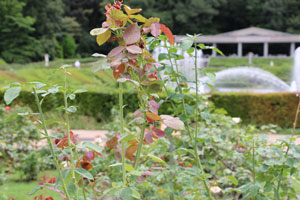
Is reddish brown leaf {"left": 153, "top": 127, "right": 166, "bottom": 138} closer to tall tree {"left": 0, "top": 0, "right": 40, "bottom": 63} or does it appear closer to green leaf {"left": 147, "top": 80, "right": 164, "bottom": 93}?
green leaf {"left": 147, "top": 80, "right": 164, "bottom": 93}

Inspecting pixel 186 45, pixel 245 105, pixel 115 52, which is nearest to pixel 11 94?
pixel 115 52

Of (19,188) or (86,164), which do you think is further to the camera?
(19,188)

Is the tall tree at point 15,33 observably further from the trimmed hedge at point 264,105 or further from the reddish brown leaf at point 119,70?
the reddish brown leaf at point 119,70

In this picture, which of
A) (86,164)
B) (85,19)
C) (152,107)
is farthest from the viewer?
(85,19)

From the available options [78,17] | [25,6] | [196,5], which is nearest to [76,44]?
[78,17]

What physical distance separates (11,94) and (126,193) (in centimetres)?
33

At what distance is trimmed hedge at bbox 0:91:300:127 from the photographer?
24.5 feet

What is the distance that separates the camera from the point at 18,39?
87.2 feet

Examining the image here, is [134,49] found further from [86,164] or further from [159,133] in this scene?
[86,164]

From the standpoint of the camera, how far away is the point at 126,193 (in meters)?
0.80

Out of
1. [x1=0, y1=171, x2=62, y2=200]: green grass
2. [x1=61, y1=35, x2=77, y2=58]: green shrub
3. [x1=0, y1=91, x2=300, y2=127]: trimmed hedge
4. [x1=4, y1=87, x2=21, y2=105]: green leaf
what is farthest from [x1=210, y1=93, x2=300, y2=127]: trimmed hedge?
[x1=61, y1=35, x2=77, y2=58]: green shrub

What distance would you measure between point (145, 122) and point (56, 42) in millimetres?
29629

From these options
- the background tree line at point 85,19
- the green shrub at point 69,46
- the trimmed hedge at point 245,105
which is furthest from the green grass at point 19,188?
the green shrub at point 69,46

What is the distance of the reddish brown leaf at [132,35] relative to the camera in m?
0.81
